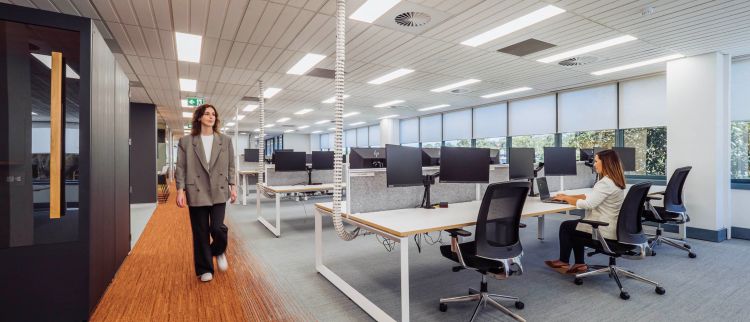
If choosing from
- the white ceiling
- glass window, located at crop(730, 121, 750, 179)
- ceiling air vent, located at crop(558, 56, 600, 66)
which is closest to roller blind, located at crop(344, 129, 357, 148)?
the white ceiling

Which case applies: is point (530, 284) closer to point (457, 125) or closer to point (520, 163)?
point (520, 163)

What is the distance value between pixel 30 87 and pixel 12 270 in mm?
1107

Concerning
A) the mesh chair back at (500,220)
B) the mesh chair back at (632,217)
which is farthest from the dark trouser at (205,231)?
the mesh chair back at (632,217)

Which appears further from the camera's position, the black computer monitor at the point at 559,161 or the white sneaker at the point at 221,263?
the black computer monitor at the point at 559,161

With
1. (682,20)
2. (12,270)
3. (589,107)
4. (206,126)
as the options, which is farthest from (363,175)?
(589,107)

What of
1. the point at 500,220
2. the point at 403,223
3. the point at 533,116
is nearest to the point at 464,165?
the point at 500,220

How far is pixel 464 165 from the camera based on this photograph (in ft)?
8.89

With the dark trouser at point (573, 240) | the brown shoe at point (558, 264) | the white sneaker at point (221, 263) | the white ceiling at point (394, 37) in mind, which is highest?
the white ceiling at point (394, 37)

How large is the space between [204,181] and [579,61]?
14.9ft

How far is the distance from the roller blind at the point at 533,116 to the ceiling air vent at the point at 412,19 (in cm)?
462

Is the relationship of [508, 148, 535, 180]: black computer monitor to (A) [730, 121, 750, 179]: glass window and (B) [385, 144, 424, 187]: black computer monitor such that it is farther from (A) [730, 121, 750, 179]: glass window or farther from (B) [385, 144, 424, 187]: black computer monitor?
(A) [730, 121, 750, 179]: glass window

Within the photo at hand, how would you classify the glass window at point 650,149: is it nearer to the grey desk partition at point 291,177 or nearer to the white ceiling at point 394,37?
the white ceiling at point 394,37

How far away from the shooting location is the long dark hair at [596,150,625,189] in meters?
2.46

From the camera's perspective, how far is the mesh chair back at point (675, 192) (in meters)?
3.41
